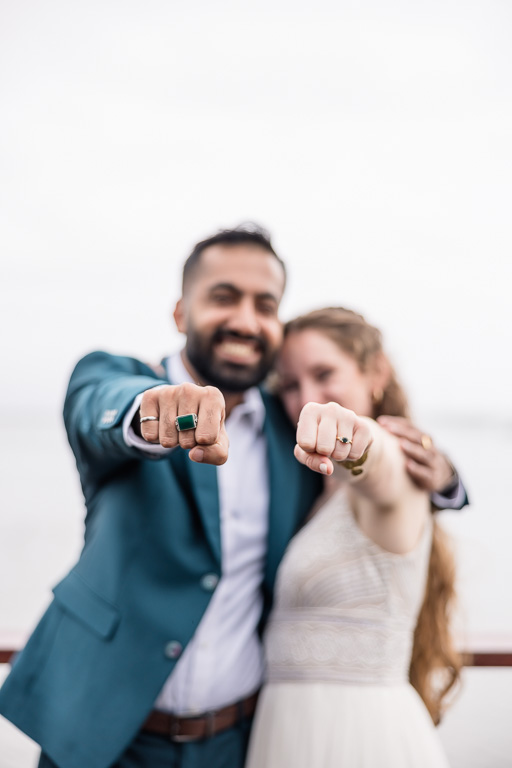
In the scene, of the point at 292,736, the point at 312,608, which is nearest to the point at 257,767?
A: the point at 292,736

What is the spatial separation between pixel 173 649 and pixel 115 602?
0.14 m

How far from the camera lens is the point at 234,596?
4.14 feet

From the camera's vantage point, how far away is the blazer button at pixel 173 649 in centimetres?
111

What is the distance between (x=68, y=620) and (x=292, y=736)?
52 cm

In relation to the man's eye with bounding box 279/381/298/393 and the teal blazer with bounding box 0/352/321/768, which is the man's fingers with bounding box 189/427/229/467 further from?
the man's eye with bounding box 279/381/298/393

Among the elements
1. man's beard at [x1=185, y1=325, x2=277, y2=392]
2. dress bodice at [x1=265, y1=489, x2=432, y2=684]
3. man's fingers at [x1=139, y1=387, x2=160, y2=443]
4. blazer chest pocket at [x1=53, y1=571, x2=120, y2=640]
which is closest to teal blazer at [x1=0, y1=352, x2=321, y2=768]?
blazer chest pocket at [x1=53, y1=571, x2=120, y2=640]

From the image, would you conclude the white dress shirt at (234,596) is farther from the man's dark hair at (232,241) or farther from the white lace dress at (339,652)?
the man's dark hair at (232,241)

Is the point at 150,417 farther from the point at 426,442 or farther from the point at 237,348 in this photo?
the point at 426,442

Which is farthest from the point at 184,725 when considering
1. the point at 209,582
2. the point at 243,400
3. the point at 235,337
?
the point at 235,337

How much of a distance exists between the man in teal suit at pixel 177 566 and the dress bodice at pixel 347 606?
0.25 ft

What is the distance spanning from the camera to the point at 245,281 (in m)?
1.26

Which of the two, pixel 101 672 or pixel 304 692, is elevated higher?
pixel 101 672

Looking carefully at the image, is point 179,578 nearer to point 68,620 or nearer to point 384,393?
point 68,620

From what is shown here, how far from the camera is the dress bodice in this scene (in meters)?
1.23
